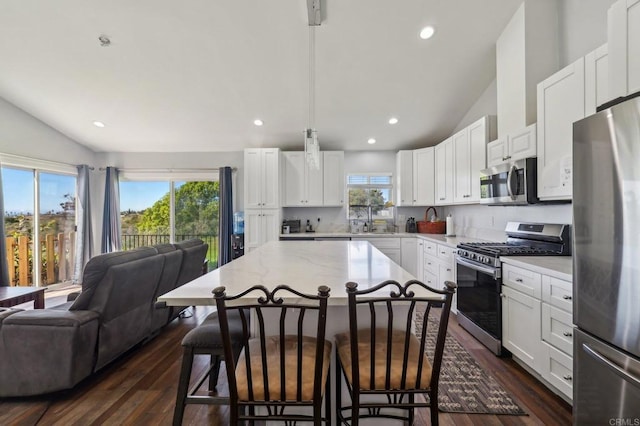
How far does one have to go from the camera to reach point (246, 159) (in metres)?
4.92

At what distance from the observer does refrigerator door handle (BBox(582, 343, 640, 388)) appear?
3.70 feet

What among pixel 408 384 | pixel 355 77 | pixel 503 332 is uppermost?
pixel 355 77

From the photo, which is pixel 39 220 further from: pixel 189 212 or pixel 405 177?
pixel 405 177

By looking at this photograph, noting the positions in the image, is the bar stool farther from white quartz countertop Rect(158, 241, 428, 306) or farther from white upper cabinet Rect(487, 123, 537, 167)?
white upper cabinet Rect(487, 123, 537, 167)

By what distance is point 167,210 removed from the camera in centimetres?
561

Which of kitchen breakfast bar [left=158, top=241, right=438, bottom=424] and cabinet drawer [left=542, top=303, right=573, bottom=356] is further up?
kitchen breakfast bar [left=158, top=241, right=438, bottom=424]

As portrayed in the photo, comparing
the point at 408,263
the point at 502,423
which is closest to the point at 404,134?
the point at 408,263

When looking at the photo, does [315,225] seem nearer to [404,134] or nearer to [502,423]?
[404,134]

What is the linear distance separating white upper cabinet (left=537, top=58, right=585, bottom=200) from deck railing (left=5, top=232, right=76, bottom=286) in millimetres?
6613

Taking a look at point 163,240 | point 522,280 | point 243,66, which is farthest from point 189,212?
point 522,280

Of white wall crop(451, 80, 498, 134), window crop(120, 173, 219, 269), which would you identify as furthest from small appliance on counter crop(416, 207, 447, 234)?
window crop(120, 173, 219, 269)

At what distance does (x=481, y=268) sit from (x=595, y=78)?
166cm

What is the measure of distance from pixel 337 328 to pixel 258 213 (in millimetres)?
3726

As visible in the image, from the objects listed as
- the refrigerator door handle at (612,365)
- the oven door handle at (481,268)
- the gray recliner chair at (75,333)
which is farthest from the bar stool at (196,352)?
the oven door handle at (481,268)
